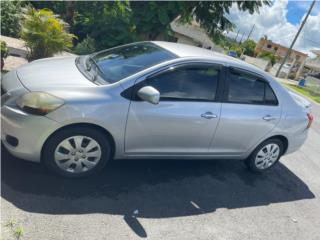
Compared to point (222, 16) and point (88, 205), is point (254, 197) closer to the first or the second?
point (88, 205)

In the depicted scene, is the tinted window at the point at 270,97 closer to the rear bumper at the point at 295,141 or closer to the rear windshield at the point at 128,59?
the rear bumper at the point at 295,141

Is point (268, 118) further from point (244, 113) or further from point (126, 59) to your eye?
point (126, 59)

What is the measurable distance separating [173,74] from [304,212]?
8.81 feet

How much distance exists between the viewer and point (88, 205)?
371 centimetres

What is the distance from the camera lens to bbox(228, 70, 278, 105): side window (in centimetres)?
480

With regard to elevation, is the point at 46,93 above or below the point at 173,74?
below

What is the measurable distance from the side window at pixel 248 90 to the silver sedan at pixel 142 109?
14mm

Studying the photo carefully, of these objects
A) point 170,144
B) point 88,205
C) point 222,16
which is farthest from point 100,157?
point 222,16

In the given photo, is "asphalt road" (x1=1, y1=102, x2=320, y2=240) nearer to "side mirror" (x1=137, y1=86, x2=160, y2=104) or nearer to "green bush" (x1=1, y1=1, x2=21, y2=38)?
"side mirror" (x1=137, y1=86, x2=160, y2=104)

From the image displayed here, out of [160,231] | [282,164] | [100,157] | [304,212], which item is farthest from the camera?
[282,164]

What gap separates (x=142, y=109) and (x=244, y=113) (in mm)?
1577

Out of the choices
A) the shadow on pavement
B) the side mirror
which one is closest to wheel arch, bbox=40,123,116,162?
the shadow on pavement

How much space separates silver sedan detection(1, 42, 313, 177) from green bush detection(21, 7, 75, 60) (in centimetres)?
365

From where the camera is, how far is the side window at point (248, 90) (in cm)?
480
